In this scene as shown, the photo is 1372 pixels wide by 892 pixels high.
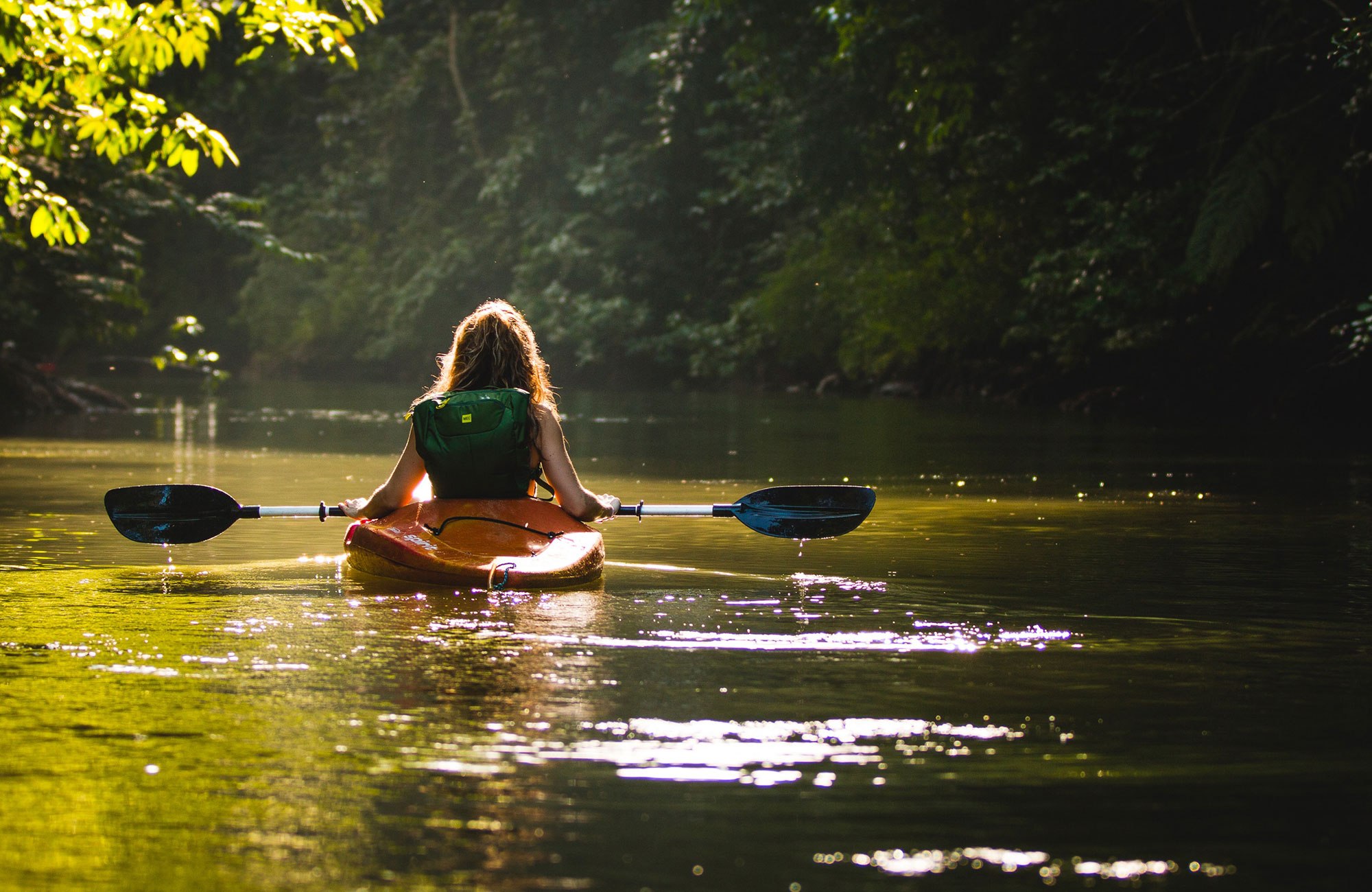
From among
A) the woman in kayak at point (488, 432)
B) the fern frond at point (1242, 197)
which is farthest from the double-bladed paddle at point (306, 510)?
the fern frond at point (1242, 197)

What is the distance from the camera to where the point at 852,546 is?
8742 mm

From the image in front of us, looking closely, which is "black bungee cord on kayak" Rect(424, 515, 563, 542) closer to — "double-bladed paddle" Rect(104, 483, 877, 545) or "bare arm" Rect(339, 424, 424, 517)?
"bare arm" Rect(339, 424, 424, 517)

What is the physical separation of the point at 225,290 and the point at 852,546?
57.9 meters

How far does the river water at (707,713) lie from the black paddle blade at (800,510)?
0.57ft

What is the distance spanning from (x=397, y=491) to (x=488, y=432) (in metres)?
0.51

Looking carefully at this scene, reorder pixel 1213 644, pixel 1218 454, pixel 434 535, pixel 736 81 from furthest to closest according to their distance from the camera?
pixel 736 81
pixel 1218 454
pixel 434 535
pixel 1213 644

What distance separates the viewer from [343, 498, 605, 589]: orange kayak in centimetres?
698

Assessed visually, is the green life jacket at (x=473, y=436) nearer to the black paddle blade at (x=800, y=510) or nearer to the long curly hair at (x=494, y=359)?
the long curly hair at (x=494, y=359)

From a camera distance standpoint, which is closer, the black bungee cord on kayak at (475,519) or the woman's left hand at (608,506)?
the black bungee cord on kayak at (475,519)

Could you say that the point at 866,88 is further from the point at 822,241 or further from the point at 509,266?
the point at 509,266

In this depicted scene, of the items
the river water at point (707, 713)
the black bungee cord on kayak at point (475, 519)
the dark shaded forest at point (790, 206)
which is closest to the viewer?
the river water at point (707, 713)

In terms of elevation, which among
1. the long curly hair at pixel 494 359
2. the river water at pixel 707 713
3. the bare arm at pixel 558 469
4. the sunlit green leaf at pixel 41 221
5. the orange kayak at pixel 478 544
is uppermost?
the sunlit green leaf at pixel 41 221

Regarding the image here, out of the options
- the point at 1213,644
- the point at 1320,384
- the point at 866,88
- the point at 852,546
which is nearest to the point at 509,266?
the point at 866,88

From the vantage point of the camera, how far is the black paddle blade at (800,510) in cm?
798
